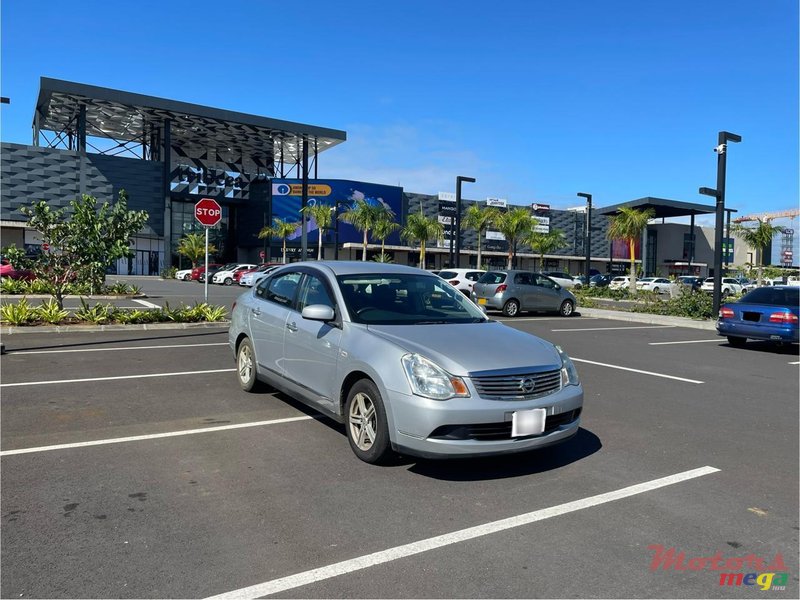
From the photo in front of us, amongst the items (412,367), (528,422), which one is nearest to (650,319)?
(528,422)

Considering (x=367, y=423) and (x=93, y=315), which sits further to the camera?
(x=93, y=315)

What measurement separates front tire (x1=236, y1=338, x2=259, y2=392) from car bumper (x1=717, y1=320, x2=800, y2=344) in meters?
10.8

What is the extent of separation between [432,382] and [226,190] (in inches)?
2547

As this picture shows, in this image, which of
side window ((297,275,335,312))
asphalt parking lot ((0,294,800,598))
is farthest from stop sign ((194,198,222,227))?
side window ((297,275,335,312))

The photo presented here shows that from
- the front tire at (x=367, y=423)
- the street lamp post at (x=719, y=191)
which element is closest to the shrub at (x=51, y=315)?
the front tire at (x=367, y=423)

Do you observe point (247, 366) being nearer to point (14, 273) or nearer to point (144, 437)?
point (144, 437)

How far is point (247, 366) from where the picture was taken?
297 inches

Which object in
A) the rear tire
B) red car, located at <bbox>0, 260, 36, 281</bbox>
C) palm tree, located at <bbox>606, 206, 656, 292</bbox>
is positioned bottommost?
the rear tire

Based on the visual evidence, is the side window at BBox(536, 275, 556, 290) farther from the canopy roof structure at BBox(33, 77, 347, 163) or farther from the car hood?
the canopy roof structure at BBox(33, 77, 347, 163)

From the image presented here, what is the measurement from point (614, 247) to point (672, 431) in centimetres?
7247

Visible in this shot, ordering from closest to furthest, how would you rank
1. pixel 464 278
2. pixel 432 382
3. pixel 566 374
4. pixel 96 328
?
1. pixel 432 382
2. pixel 566 374
3. pixel 96 328
4. pixel 464 278

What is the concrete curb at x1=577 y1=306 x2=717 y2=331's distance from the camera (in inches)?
738

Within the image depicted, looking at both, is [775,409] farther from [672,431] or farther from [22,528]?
[22,528]

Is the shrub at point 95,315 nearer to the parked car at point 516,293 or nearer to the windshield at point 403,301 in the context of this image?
the windshield at point 403,301
